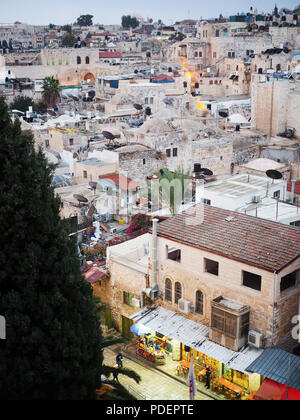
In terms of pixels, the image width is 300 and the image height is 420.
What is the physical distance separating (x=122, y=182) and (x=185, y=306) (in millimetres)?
10686

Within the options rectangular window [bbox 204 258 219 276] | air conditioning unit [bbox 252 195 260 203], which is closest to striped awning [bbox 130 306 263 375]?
rectangular window [bbox 204 258 219 276]

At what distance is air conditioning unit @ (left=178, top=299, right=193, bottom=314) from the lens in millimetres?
14475

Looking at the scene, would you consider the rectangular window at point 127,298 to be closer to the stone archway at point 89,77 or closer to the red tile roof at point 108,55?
the stone archway at point 89,77

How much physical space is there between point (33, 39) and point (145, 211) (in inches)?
3362

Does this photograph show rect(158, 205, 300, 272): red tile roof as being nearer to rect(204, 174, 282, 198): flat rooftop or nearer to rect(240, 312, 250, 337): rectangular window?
rect(240, 312, 250, 337): rectangular window

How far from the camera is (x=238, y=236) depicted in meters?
14.2

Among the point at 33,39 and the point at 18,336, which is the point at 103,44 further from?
the point at 18,336

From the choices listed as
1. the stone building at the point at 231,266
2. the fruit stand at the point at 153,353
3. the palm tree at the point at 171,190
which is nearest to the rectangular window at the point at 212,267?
the stone building at the point at 231,266

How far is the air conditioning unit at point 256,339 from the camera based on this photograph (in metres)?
13.0

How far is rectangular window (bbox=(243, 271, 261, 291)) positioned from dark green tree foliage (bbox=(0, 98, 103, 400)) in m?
6.56

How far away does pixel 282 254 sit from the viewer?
13125 millimetres

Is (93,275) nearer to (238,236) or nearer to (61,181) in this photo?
(238,236)

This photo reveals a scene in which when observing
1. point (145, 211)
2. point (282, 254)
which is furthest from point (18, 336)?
point (145, 211)

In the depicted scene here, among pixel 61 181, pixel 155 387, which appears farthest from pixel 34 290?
pixel 61 181
